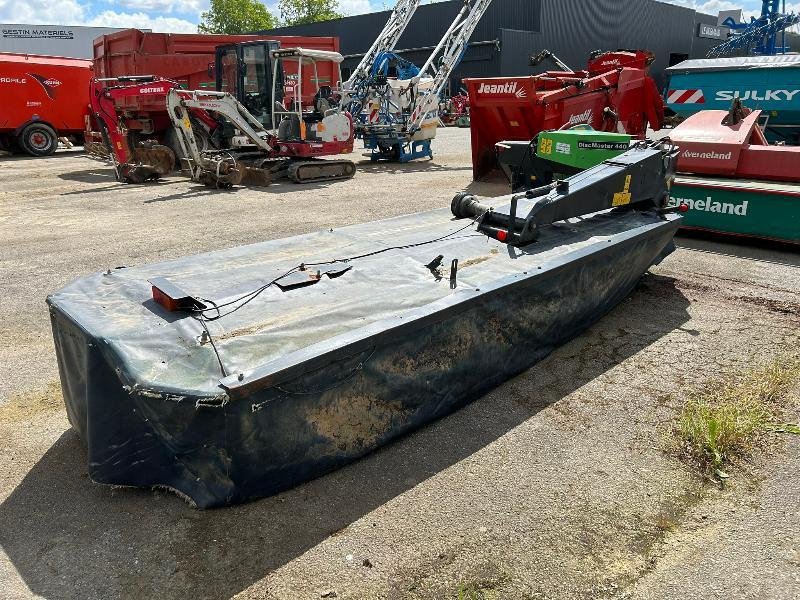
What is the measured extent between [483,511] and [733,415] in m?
1.42

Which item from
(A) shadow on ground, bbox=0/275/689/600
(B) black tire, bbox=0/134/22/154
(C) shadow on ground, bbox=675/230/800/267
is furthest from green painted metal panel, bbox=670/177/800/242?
(B) black tire, bbox=0/134/22/154

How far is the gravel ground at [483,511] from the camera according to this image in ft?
7.05

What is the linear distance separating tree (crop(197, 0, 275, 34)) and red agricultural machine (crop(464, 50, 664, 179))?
57404 mm

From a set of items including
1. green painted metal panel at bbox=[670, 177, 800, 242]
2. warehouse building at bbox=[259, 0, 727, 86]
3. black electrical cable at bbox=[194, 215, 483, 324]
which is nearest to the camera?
black electrical cable at bbox=[194, 215, 483, 324]

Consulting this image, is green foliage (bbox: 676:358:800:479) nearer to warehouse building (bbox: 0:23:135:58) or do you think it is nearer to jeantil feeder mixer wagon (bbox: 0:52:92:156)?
jeantil feeder mixer wagon (bbox: 0:52:92:156)

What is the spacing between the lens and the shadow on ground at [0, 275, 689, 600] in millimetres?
2148

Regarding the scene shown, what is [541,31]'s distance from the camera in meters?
31.0

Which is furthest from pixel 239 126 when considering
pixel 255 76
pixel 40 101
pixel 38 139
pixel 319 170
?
pixel 38 139

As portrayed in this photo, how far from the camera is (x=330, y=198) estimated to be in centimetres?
942

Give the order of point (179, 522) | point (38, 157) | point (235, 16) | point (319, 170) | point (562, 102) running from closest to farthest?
1. point (179, 522)
2. point (562, 102)
3. point (319, 170)
4. point (38, 157)
5. point (235, 16)

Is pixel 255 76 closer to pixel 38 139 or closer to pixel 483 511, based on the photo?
pixel 38 139

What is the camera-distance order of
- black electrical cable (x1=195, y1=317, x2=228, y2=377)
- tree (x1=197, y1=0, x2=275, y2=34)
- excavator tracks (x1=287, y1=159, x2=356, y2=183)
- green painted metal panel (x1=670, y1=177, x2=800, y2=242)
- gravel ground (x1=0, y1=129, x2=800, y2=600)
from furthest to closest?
tree (x1=197, y1=0, x2=275, y2=34)
excavator tracks (x1=287, y1=159, x2=356, y2=183)
green painted metal panel (x1=670, y1=177, x2=800, y2=242)
black electrical cable (x1=195, y1=317, x2=228, y2=377)
gravel ground (x1=0, y1=129, x2=800, y2=600)

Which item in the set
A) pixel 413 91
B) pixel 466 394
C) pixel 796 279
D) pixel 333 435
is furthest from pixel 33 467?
pixel 413 91

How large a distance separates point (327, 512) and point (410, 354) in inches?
28.5
